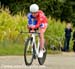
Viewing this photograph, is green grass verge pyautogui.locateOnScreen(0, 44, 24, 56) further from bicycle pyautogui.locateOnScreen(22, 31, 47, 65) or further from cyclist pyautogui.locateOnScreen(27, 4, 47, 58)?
cyclist pyautogui.locateOnScreen(27, 4, 47, 58)

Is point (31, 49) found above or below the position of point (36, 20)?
below

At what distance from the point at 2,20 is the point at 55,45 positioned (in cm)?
289

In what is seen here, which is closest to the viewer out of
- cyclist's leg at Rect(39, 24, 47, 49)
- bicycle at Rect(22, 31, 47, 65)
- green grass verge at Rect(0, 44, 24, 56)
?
bicycle at Rect(22, 31, 47, 65)

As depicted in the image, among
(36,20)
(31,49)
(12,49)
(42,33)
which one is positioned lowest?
(12,49)

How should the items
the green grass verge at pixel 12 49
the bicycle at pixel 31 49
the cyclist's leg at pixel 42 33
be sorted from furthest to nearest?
the green grass verge at pixel 12 49 → the cyclist's leg at pixel 42 33 → the bicycle at pixel 31 49

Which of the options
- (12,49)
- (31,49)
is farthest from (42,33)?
(12,49)

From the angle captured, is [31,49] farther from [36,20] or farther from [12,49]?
[12,49]

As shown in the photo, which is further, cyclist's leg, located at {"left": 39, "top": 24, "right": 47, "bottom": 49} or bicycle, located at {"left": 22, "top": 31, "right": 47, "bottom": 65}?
cyclist's leg, located at {"left": 39, "top": 24, "right": 47, "bottom": 49}

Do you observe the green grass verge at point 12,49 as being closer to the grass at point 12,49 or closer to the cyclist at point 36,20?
the grass at point 12,49

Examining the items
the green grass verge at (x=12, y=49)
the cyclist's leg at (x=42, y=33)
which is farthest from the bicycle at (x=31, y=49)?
the green grass verge at (x=12, y=49)

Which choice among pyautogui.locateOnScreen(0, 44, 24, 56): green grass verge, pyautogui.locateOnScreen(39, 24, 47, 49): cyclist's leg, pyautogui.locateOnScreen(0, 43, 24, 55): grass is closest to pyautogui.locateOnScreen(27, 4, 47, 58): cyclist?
pyautogui.locateOnScreen(39, 24, 47, 49): cyclist's leg

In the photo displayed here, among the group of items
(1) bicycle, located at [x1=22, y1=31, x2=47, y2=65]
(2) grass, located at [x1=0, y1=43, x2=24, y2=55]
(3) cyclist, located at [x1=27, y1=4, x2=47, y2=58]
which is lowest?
(2) grass, located at [x1=0, y1=43, x2=24, y2=55]

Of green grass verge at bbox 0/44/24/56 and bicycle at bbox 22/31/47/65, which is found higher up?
bicycle at bbox 22/31/47/65

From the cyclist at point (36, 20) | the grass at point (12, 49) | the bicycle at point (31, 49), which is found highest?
the cyclist at point (36, 20)
